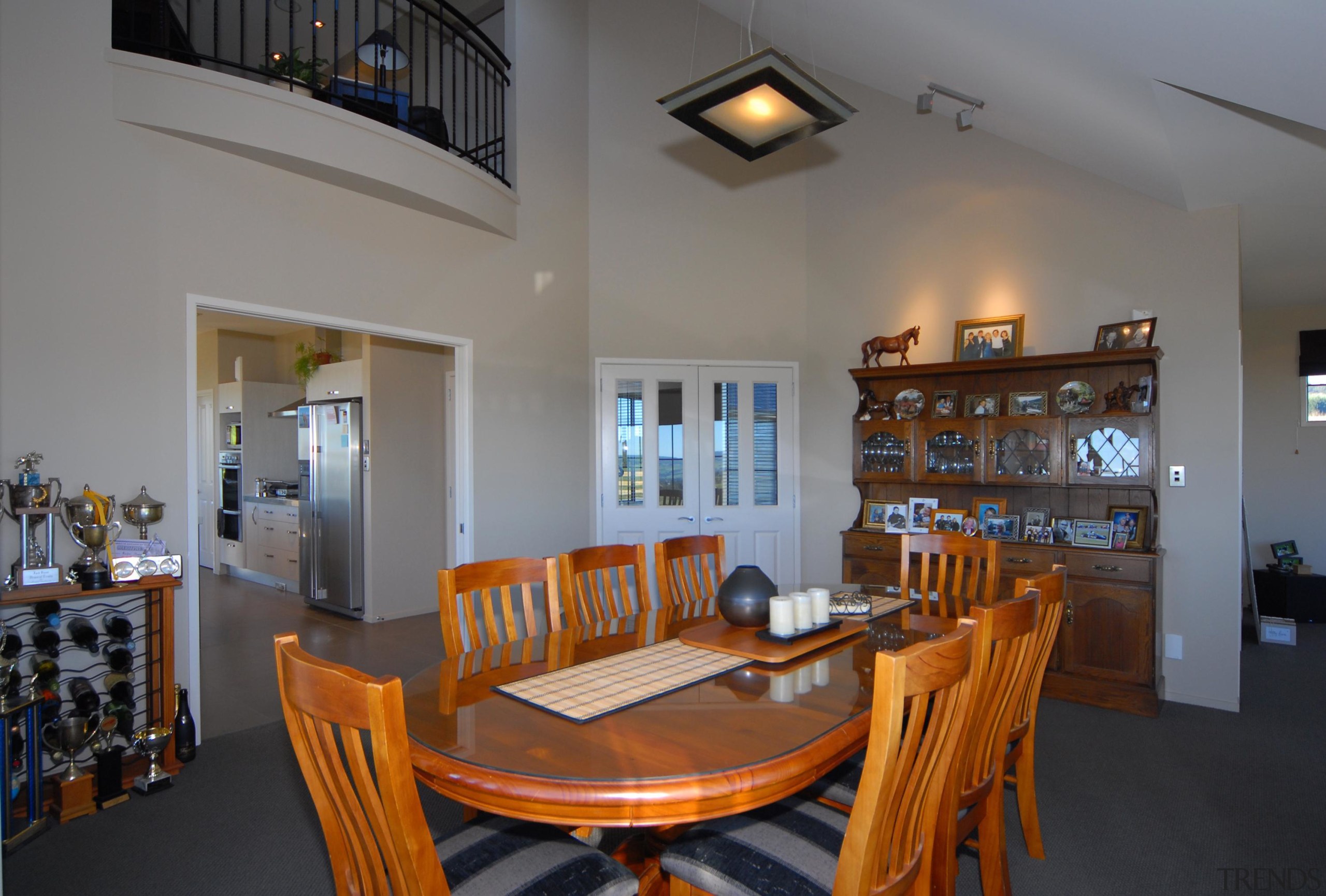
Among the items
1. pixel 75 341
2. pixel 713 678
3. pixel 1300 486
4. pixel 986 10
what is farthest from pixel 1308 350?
pixel 75 341

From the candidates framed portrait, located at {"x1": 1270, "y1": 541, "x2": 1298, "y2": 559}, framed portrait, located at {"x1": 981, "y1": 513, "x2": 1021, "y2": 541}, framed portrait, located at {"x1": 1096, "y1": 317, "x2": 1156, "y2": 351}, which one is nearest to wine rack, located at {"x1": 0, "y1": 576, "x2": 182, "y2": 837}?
framed portrait, located at {"x1": 981, "y1": 513, "x2": 1021, "y2": 541}

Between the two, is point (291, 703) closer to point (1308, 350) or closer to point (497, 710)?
point (497, 710)

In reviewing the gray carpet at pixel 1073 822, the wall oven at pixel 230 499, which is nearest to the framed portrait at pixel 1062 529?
the gray carpet at pixel 1073 822

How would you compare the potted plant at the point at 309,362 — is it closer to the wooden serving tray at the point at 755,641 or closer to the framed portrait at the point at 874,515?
the framed portrait at the point at 874,515

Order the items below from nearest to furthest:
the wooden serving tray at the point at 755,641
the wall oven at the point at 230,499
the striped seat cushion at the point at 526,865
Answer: the striped seat cushion at the point at 526,865, the wooden serving tray at the point at 755,641, the wall oven at the point at 230,499

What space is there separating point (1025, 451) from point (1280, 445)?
415cm

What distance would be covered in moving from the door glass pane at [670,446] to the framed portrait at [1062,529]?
7.71 ft

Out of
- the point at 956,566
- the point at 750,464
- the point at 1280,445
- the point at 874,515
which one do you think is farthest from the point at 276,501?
the point at 1280,445

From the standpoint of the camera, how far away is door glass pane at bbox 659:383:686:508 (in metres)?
5.30

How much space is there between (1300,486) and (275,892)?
8.20 m

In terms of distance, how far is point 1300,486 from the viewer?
662cm

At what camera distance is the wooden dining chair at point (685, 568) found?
3.04m

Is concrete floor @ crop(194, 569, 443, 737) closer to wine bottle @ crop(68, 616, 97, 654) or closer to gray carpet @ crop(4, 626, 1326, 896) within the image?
gray carpet @ crop(4, 626, 1326, 896)

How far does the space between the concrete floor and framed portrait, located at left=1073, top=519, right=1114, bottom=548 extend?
12.7 feet
